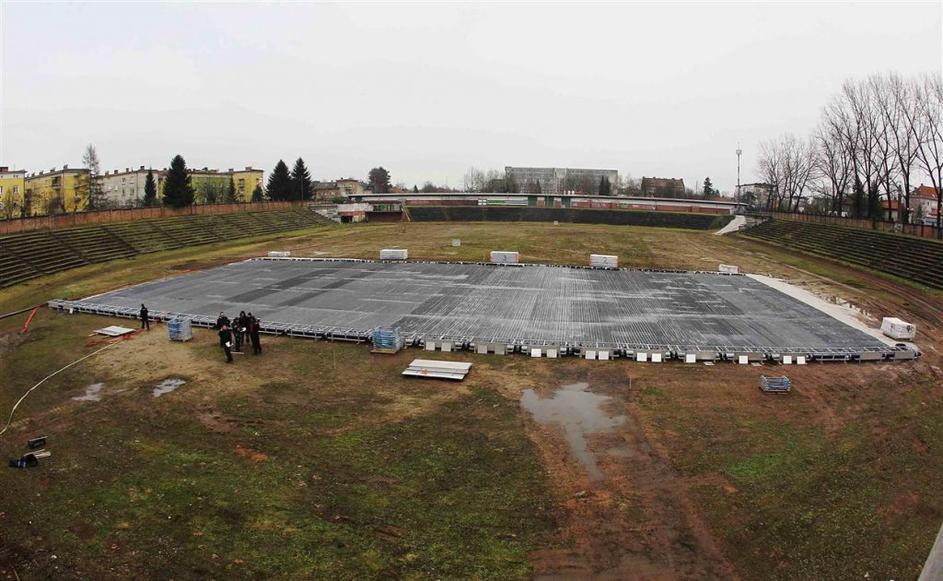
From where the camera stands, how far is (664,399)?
15.2 m

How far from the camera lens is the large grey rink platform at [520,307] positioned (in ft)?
65.6

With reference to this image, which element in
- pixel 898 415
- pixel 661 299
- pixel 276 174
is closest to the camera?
pixel 898 415

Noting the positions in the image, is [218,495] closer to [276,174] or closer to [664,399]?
[664,399]

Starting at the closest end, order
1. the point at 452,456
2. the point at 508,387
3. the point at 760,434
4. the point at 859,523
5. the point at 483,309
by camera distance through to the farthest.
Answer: the point at 859,523, the point at 452,456, the point at 760,434, the point at 508,387, the point at 483,309

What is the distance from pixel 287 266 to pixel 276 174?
45.1 metres

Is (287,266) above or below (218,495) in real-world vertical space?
above

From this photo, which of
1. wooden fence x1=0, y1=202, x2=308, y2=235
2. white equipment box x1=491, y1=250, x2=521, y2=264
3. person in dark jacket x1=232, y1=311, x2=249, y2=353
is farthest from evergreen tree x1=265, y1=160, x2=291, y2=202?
person in dark jacket x1=232, y1=311, x2=249, y2=353

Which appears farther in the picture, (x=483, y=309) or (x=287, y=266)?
(x=287, y=266)

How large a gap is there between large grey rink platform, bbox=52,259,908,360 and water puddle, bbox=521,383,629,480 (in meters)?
3.44

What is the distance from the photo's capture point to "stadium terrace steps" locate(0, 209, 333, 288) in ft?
110

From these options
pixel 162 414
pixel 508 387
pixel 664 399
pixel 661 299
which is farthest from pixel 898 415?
pixel 162 414

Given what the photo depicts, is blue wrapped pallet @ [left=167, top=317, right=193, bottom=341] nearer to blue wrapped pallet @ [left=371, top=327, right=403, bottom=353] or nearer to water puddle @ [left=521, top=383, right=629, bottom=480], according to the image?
blue wrapped pallet @ [left=371, top=327, right=403, bottom=353]

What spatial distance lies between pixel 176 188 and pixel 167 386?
154ft

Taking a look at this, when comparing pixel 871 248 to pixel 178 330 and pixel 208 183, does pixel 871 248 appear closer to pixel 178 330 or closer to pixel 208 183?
pixel 178 330
